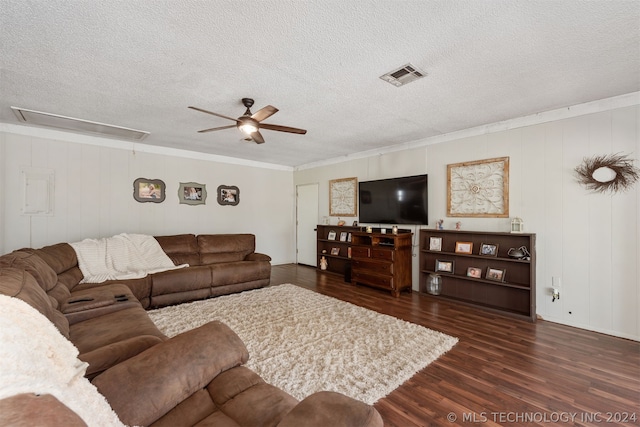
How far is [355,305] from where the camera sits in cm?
377

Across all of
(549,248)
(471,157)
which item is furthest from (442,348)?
(471,157)

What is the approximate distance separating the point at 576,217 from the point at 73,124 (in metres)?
6.54

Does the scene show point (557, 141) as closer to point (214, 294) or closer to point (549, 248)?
point (549, 248)

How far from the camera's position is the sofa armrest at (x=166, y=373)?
40.7 inches

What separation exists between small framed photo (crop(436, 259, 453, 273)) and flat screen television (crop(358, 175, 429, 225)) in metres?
0.65

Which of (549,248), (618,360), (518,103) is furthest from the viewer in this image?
(549,248)

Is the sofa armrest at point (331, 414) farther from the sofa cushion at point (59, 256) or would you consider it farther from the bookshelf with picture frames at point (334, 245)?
the bookshelf with picture frames at point (334, 245)

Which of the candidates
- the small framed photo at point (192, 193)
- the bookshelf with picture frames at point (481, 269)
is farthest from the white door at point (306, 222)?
the bookshelf with picture frames at point (481, 269)

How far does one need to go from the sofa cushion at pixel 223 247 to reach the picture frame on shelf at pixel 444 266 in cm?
320

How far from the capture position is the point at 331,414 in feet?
2.66

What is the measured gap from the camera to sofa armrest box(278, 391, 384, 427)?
785 mm

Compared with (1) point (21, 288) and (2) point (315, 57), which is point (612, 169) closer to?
(2) point (315, 57)

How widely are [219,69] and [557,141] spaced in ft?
12.5

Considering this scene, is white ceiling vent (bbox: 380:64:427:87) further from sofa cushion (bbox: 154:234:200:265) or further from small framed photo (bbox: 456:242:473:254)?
sofa cushion (bbox: 154:234:200:265)
